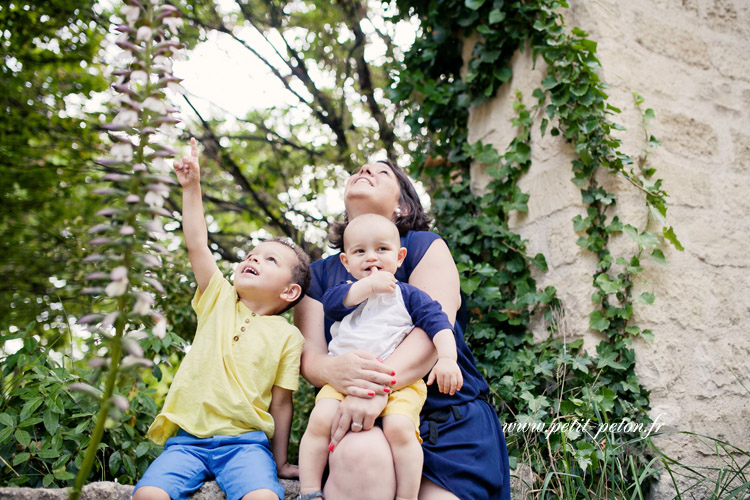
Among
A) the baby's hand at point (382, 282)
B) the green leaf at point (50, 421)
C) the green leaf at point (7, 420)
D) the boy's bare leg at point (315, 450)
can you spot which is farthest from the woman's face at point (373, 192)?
the green leaf at point (7, 420)

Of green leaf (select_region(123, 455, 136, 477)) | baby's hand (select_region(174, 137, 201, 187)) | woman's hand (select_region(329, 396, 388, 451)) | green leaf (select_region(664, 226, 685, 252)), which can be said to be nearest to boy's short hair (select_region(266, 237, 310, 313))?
baby's hand (select_region(174, 137, 201, 187))

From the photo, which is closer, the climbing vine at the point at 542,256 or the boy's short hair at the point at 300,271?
the boy's short hair at the point at 300,271

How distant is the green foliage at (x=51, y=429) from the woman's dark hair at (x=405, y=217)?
1.00m

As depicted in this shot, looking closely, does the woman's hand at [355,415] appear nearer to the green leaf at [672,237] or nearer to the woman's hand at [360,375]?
the woman's hand at [360,375]

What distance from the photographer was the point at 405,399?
5.78 ft

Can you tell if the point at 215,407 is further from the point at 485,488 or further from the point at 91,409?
the point at 485,488

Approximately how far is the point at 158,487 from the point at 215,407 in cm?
30

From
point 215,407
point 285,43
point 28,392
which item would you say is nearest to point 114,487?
point 215,407

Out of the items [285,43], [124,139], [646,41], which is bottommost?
[124,139]

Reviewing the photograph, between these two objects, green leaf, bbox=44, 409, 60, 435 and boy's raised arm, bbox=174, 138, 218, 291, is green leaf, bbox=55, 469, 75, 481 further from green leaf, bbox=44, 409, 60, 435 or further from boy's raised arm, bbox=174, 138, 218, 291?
boy's raised arm, bbox=174, 138, 218, 291

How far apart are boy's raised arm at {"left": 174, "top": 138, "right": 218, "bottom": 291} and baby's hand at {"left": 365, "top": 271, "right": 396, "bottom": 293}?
1.95 ft

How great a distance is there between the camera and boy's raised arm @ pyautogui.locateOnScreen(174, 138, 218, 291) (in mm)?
1822

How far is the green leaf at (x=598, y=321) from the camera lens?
8.08 ft

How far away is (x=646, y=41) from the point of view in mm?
2891
